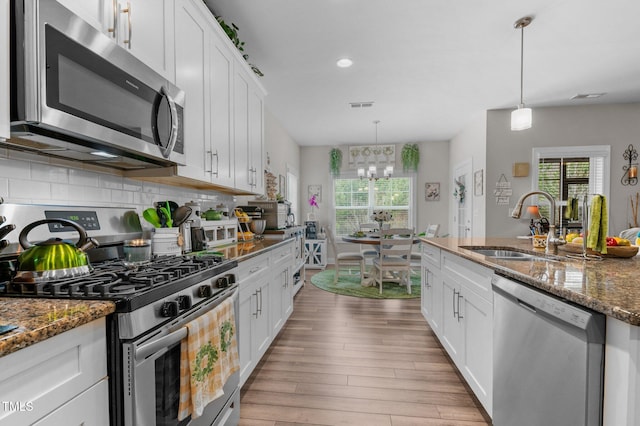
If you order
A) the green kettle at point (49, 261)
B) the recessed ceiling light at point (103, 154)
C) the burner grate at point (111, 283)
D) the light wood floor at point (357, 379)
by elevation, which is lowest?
the light wood floor at point (357, 379)

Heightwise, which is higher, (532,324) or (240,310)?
(532,324)

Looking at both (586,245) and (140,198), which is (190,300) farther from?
(586,245)

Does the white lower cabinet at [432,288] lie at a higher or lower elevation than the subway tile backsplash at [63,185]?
lower

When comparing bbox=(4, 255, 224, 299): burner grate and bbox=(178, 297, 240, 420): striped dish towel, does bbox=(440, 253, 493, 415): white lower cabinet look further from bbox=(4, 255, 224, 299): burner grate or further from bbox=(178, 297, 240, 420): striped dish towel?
bbox=(4, 255, 224, 299): burner grate

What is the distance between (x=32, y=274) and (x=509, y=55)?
3.88 metres

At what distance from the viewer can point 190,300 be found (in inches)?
45.6

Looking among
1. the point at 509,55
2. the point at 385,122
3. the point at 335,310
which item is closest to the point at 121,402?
the point at 335,310

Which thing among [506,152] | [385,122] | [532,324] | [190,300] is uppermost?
[385,122]

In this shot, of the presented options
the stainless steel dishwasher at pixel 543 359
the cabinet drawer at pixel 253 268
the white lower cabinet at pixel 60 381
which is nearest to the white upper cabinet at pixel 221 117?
the cabinet drawer at pixel 253 268

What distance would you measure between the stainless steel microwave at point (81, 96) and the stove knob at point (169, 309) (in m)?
0.67

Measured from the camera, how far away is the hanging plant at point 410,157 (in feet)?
21.6

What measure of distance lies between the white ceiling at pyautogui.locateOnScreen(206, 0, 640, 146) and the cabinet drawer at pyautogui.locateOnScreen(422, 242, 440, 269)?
1868 mm

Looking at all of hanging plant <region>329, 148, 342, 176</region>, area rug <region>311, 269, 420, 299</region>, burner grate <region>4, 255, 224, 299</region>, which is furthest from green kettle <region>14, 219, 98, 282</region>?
hanging plant <region>329, 148, 342, 176</region>

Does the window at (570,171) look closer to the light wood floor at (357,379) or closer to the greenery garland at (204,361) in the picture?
the light wood floor at (357,379)
